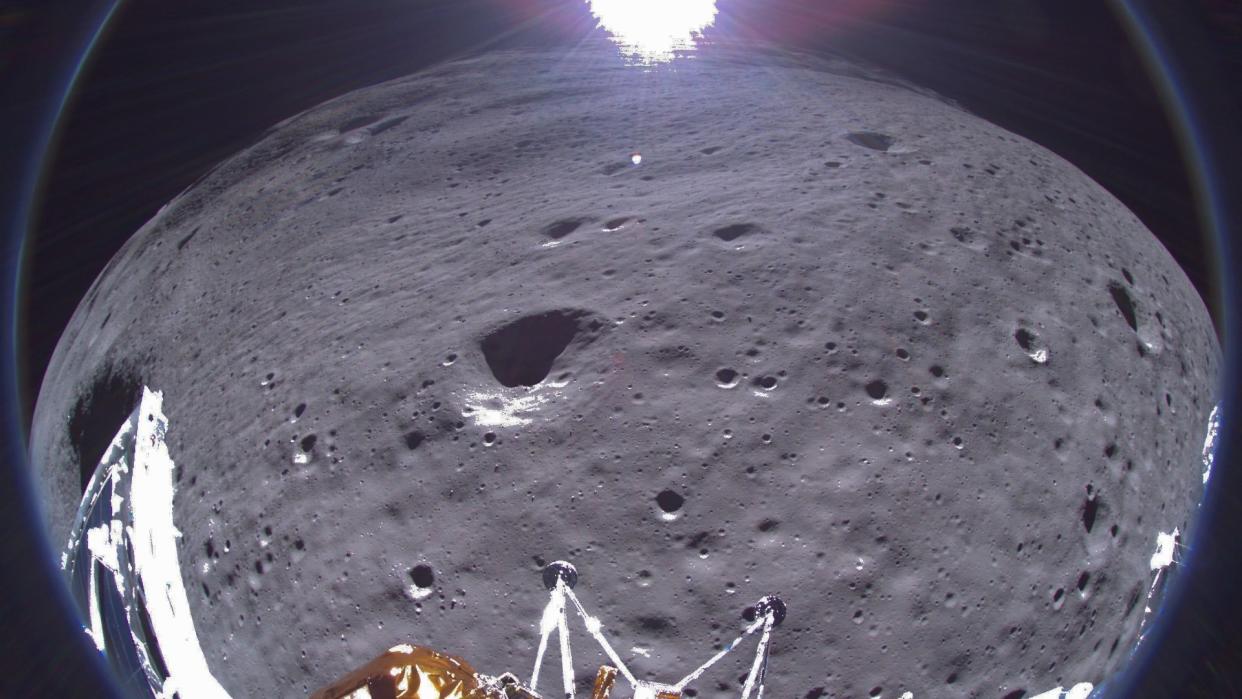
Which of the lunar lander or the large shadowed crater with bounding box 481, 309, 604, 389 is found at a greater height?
the large shadowed crater with bounding box 481, 309, 604, 389

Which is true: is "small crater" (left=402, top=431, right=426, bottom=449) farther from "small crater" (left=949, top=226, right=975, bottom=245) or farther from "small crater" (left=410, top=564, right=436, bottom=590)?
"small crater" (left=949, top=226, right=975, bottom=245)

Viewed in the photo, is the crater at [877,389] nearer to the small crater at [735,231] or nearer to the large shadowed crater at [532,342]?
the small crater at [735,231]

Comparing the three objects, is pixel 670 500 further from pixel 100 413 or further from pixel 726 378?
pixel 100 413

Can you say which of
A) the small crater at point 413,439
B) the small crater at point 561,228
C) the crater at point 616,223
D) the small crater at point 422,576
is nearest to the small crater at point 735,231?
the crater at point 616,223

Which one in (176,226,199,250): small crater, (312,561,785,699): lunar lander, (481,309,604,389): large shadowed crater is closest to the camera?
(312,561,785,699): lunar lander

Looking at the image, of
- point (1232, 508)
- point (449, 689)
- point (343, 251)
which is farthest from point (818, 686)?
point (343, 251)

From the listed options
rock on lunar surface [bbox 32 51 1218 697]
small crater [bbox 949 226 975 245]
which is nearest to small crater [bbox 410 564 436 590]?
rock on lunar surface [bbox 32 51 1218 697]
